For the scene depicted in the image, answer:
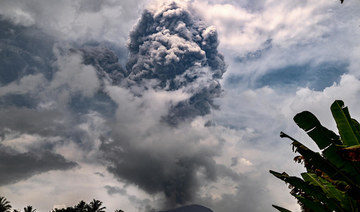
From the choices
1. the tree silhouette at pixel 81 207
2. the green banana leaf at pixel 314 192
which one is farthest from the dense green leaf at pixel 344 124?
the tree silhouette at pixel 81 207

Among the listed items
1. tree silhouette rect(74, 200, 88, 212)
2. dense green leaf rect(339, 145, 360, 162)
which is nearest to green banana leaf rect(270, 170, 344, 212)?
dense green leaf rect(339, 145, 360, 162)

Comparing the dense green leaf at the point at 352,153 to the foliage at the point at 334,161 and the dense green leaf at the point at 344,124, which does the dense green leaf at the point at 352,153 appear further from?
the dense green leaf at the point at 344,124

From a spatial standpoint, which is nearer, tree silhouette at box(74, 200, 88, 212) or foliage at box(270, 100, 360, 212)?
foliage at box(270, 100, 360, 212)

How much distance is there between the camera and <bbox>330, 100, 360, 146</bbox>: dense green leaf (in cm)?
479

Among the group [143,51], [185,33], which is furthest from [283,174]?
[143,51]

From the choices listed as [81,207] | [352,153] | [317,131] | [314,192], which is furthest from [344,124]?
[81,207]

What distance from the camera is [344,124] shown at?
4.85 m

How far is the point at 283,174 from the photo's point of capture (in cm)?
588

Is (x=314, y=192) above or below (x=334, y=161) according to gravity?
below

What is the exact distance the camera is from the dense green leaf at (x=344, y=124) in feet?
15.7

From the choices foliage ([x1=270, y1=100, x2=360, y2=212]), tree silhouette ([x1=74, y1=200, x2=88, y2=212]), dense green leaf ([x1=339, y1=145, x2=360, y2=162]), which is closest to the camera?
dense green leaf ([x1=339, y1=145, x2=360, y2=162])

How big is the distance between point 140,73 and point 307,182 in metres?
125

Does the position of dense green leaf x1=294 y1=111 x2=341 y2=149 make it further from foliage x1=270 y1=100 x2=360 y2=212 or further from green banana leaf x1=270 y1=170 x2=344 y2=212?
green banana leaf x1=270 y1=170 x2=344 y2=212

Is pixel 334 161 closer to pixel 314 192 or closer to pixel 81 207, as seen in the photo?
pixel 314 192
